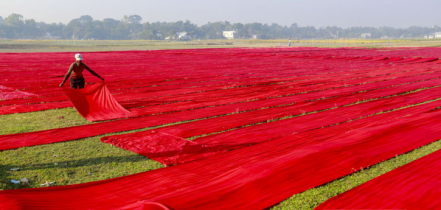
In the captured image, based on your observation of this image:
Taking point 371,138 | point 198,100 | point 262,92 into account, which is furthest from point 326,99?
point 371,138

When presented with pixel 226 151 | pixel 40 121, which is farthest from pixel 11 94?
pixel 226 151

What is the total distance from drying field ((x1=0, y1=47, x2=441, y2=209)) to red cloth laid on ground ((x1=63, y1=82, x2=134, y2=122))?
0.25 m

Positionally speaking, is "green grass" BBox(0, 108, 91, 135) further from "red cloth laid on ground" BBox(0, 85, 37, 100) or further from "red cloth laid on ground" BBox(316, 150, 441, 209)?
"red cloth laid on ground" BBox(316, 150, 441, 209)

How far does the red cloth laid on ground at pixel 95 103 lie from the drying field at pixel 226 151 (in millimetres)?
252

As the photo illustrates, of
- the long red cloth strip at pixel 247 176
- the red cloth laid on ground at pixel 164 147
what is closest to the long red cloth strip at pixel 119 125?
the red cloth laid on ground at pixel 164 147

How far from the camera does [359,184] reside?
14.4 feet

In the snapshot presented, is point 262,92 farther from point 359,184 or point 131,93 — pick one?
point 359,184

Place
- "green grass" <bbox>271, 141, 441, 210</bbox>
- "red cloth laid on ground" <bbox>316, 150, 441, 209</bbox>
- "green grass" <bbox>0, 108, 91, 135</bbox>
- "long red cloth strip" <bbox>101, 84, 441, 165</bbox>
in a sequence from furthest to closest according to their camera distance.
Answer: "green grass" <bbox>0, 108, 91, 135</bbox> → "long red cloth strip" <bbox>101, 84, 441, 165</bbox> → "green grass" <bbox>271, 141, 441, 210</bbox> → "red cloth laid on ground" <bbox>316, 150, 441, 209</bbox>

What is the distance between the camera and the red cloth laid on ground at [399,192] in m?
3.75

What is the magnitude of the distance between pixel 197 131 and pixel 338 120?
280 cm

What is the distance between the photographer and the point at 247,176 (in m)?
4.37

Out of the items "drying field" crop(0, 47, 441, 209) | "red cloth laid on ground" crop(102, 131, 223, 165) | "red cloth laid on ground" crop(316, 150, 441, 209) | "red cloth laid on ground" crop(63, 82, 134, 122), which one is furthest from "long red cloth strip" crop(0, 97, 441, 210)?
"red cloth laid on ground" crop(63, 82, 134, 122)

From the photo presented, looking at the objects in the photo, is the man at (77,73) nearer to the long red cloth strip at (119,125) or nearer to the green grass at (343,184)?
the long red cloth strip at (119,125)

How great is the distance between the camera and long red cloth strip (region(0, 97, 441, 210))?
381 cm
